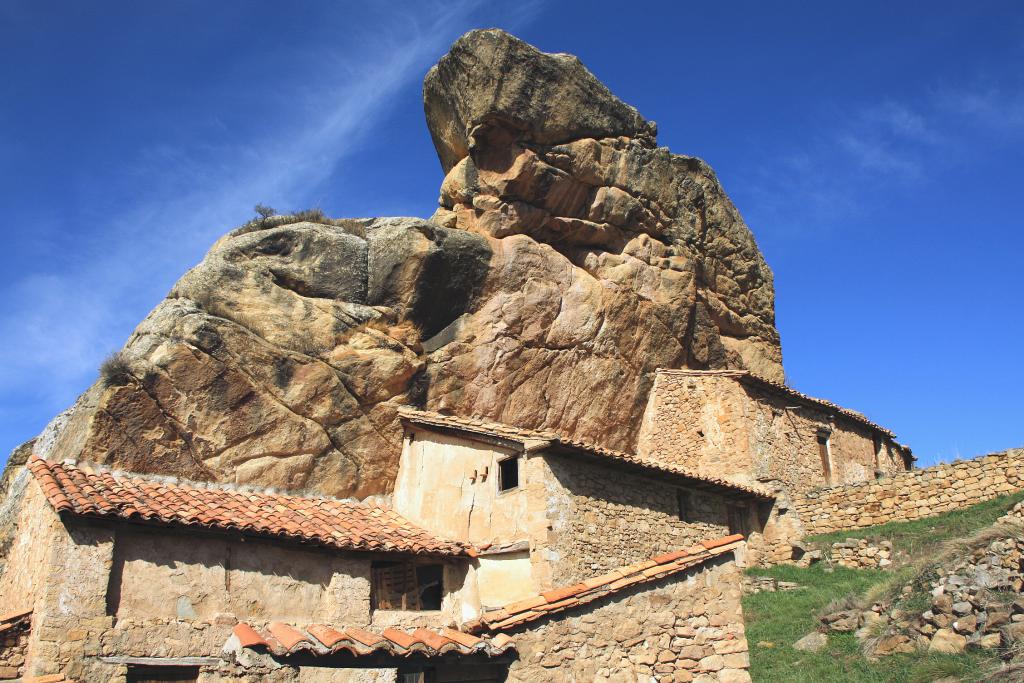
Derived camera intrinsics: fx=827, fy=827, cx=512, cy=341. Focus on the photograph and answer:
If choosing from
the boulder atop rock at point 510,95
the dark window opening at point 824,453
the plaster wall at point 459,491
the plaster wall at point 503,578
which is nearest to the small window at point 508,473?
the plaster wall at point 459,491

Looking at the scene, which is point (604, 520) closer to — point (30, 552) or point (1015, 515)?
point (1015, 515)

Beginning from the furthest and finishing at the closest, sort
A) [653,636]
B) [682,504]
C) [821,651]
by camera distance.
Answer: [682,504]
[821,651]
[653,636]

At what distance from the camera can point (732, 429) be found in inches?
851

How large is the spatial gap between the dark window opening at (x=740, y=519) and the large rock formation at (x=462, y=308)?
3176mm

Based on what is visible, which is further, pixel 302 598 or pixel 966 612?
pixel 302 598

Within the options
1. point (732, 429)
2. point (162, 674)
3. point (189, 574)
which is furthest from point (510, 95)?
point (162, 674)

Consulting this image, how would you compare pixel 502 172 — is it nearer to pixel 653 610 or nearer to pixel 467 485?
pixel 467 485

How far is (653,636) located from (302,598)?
6474mm

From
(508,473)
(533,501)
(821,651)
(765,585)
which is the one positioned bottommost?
(821,651)

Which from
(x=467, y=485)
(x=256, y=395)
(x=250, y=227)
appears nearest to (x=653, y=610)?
(x=467, y=485)

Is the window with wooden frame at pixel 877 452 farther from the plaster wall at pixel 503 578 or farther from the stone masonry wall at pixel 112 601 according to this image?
the stone masonry wall at pixel 112 601

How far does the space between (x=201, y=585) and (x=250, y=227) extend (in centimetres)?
810

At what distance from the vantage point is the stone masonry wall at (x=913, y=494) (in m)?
19.4

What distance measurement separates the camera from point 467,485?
16219 mm
